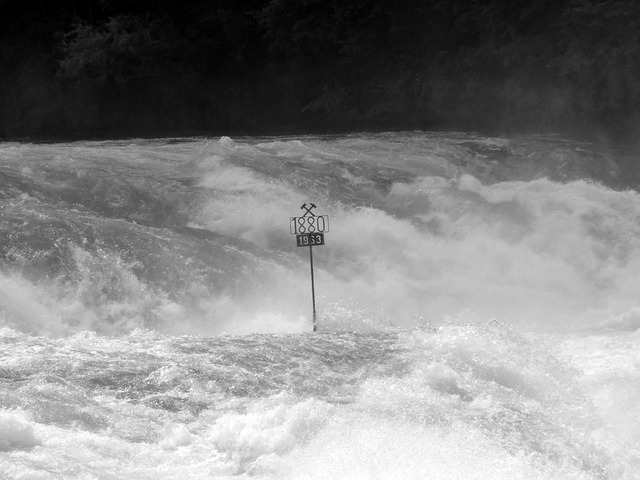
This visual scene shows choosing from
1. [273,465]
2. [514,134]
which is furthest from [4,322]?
[514,134]

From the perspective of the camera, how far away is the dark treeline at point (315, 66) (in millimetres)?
16734

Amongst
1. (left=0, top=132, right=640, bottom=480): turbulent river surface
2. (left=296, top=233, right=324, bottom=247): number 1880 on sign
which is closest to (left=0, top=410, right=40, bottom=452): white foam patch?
(left=0, top=132, right=640, bottom=480): turbulent river surface

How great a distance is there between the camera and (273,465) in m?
4.74

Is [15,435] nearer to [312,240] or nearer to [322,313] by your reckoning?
[312,240]

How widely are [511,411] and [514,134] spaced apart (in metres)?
11.5

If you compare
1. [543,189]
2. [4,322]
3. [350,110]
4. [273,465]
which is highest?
[350,110]

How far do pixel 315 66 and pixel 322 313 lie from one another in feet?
42.5

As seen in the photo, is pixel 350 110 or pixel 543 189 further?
pixel 350 110

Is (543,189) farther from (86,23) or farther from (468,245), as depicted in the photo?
(86,23)

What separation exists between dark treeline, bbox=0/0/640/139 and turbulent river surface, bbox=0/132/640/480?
3.80 metres

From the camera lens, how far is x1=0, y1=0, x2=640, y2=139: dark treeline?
16.7 metres

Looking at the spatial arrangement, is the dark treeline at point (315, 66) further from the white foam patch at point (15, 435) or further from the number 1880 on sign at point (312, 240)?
the white foam patch at point (15, 435)

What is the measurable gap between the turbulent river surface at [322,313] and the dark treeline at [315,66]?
380 centimetres

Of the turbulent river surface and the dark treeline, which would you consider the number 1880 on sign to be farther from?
the dark treeline
